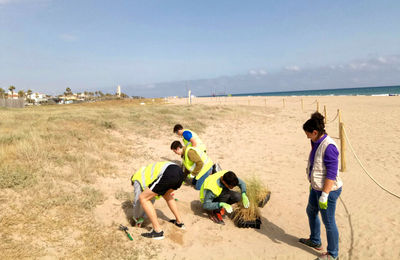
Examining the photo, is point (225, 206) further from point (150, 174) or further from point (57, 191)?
point (57, 191)

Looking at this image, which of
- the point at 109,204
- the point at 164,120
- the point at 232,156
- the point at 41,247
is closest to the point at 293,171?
the point at 232,156

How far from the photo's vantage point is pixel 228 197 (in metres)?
4.45

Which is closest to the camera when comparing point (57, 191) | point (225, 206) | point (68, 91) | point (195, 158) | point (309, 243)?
point (309, 243)

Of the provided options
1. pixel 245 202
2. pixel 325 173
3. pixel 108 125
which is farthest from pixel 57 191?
pixel 108 125

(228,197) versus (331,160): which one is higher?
(331,160)

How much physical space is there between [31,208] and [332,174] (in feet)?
14.0

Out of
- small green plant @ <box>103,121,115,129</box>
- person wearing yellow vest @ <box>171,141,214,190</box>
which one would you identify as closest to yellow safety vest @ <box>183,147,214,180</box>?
person wearing yellow vest @ <box>171,141,214,190</box>

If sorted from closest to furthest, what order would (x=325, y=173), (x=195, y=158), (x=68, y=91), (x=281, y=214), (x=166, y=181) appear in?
(x=325, y=173), (x=166, y=181), (x=281, y=214), (x=195, y=158), (x=68, y=91)

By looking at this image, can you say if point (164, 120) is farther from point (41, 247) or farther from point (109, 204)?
point (41, 247)

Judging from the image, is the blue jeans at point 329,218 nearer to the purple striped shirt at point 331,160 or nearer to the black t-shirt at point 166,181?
the purple striped shirt at point 331,160

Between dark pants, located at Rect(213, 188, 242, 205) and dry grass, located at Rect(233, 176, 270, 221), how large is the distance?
222mm

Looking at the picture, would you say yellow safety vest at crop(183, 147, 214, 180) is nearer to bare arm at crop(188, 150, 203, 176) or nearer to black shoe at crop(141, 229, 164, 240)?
bare arm at crop(188, 150, 203, 176)

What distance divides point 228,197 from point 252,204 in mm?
453

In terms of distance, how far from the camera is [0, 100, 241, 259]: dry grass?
3.41 m
